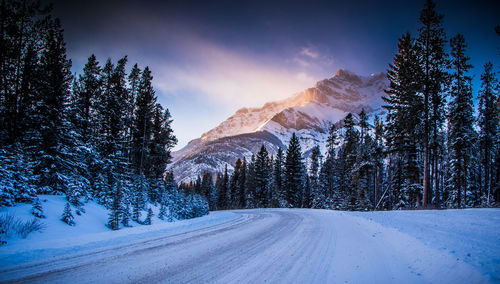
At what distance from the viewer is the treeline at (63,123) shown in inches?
472

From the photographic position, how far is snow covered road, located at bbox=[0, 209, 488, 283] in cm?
339

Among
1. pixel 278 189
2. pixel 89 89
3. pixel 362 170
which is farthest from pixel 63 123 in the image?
pixel 278 189

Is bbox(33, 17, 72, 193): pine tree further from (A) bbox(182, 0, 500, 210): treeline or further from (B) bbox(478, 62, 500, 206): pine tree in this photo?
(B) bbox(478, 62, 500, 206): pine tree

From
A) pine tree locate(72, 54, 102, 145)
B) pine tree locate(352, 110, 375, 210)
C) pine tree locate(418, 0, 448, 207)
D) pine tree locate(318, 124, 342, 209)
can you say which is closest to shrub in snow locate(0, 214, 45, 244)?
pine tree locate(72, 54, 102, 145)

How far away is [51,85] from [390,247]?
2053 centimetres

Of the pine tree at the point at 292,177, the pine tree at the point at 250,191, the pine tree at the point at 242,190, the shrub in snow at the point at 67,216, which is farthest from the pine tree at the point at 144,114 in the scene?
the pine tree at the point at 242,190

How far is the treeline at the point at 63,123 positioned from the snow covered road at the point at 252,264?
7.23m

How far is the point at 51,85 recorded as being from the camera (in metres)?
14.2

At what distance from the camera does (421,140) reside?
1884 centimetres

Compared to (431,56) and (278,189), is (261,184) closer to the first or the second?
(278,189)

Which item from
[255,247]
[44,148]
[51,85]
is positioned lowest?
[255,247]

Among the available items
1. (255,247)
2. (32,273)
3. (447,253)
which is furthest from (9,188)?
(447,253)

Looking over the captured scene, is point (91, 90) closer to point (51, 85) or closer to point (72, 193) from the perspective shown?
point (51, 85)

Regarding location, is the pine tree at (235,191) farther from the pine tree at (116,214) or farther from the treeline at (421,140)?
the pine tree at (116,214)
